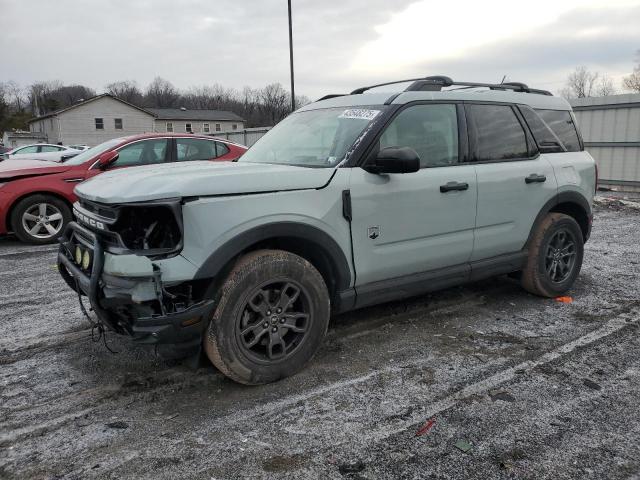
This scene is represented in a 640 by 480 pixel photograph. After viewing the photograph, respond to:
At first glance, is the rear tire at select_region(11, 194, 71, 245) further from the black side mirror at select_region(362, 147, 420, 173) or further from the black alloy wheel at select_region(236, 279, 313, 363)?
the black side mirror at select_region(362, 147, 420, 173)

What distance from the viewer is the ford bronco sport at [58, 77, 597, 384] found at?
2889 mm

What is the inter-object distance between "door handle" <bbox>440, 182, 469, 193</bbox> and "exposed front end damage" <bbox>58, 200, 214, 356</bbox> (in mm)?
Answer: 1982

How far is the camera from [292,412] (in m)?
2.98

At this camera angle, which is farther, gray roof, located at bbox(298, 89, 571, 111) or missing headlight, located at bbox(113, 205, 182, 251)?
gray roof, located at bbox(298, 89, 571, 111)

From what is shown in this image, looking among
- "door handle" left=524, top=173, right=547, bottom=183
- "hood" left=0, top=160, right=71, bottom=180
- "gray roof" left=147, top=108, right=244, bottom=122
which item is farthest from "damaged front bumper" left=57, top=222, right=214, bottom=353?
"gray roof" left=147, top=108, right=244, bottom=122

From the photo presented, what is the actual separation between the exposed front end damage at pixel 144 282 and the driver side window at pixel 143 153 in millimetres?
5176

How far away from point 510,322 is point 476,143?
156 centimetres

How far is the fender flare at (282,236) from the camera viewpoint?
9.53ft

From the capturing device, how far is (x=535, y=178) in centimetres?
458

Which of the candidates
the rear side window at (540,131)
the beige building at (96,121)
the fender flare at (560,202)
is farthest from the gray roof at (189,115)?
the fender flare at (560,202)

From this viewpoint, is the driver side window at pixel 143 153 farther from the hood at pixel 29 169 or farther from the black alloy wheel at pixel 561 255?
the black alloy wheel at pixel 561 255

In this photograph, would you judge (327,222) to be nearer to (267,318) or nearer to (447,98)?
(267,318)

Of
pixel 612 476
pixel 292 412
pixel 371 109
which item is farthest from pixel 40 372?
pixel 612 476

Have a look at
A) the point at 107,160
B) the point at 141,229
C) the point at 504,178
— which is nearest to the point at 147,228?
the point at 141,229
